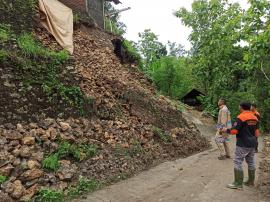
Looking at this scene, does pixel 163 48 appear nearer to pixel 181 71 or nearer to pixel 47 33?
pixel 181 71

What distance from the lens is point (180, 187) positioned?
8.00 meters

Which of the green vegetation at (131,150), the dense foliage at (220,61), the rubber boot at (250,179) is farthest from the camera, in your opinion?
the dense foliage at (220,61)

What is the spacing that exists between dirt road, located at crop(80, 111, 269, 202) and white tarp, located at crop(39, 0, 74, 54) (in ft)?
21.4

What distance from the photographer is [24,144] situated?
7.98 metres

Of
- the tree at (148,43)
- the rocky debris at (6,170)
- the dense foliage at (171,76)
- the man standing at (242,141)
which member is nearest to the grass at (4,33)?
the rocky debris at (6,170)

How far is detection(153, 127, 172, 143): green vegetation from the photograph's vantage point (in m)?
12.2

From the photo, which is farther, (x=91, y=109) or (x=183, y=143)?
(x=183, y=143)

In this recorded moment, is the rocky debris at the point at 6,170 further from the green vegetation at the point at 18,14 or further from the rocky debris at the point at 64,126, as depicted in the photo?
the green vegetation at the point at 18,14

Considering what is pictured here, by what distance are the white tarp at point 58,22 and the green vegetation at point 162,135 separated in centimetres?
444

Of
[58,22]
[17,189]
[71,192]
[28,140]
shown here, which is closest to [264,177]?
[71,192]

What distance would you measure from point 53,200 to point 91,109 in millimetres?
4247

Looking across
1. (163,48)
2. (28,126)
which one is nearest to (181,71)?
(163,48)

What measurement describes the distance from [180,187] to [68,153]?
2.67 metres

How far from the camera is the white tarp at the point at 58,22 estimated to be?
1406 centimetres
